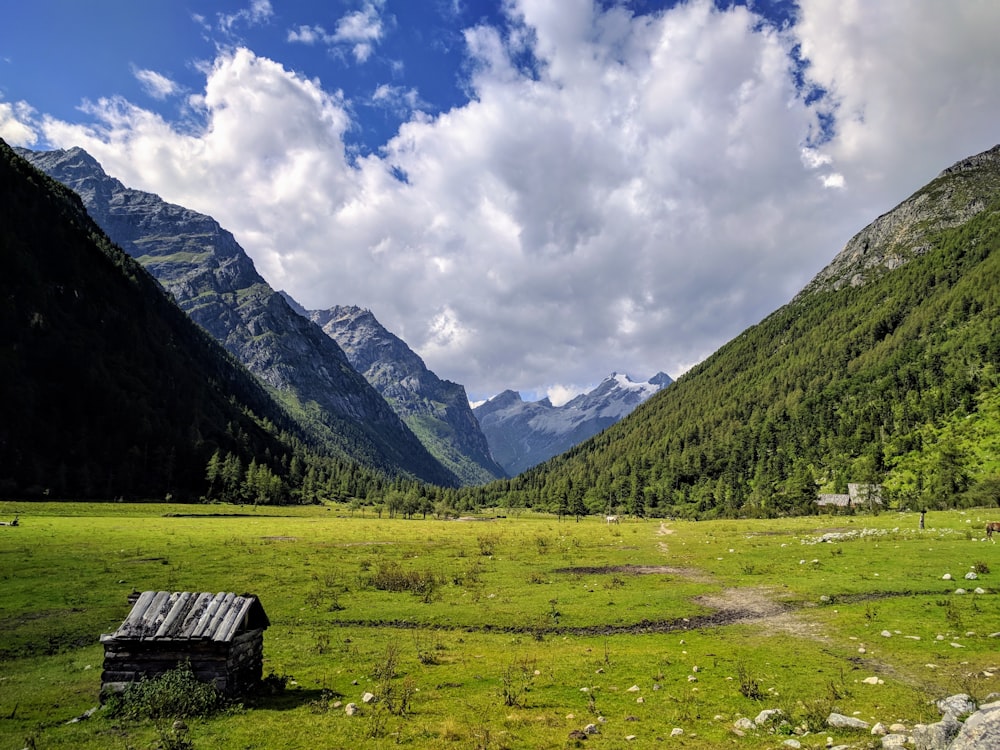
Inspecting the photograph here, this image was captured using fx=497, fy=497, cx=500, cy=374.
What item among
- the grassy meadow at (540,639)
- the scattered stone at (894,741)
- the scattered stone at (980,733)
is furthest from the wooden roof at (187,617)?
the scattered stone at (980,733)

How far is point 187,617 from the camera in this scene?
16688mm

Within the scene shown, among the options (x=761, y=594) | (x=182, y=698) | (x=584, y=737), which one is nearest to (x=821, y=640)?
(x=761, y=594)

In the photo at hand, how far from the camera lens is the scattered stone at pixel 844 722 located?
469 inches

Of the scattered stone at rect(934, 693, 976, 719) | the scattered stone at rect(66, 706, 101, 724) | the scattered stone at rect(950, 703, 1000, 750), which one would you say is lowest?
the scattered stone at rect(66, 706, 101, 724)

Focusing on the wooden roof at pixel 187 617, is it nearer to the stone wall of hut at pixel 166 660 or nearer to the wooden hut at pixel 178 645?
the wooden hut at pixel 178 645

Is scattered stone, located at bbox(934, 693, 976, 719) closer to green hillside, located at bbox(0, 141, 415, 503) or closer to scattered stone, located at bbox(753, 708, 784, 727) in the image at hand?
scattered stone, located at bbox(753, 708, 784, 727)

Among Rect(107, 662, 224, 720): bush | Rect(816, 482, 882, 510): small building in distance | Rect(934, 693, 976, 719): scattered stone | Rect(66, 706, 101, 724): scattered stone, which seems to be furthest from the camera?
Rect(816, 482, 882, 510): small building in distance

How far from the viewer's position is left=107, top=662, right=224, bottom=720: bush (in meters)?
15.4

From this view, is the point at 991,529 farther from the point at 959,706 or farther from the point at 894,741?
the point at 894,741

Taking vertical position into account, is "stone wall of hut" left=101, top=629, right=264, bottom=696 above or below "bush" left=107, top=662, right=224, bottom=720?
above

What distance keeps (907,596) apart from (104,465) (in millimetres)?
182164

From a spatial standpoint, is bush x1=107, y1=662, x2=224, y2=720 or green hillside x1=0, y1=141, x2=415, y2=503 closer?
bush x1=107, y1=662, x2=224, y2=720

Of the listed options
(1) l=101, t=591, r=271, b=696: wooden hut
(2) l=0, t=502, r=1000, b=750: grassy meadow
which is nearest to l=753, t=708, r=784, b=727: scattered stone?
(2) l=0, t=502, r=1000, b=750: grassy meadow

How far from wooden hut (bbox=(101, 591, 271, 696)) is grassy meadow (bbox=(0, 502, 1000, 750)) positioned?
1.30m
